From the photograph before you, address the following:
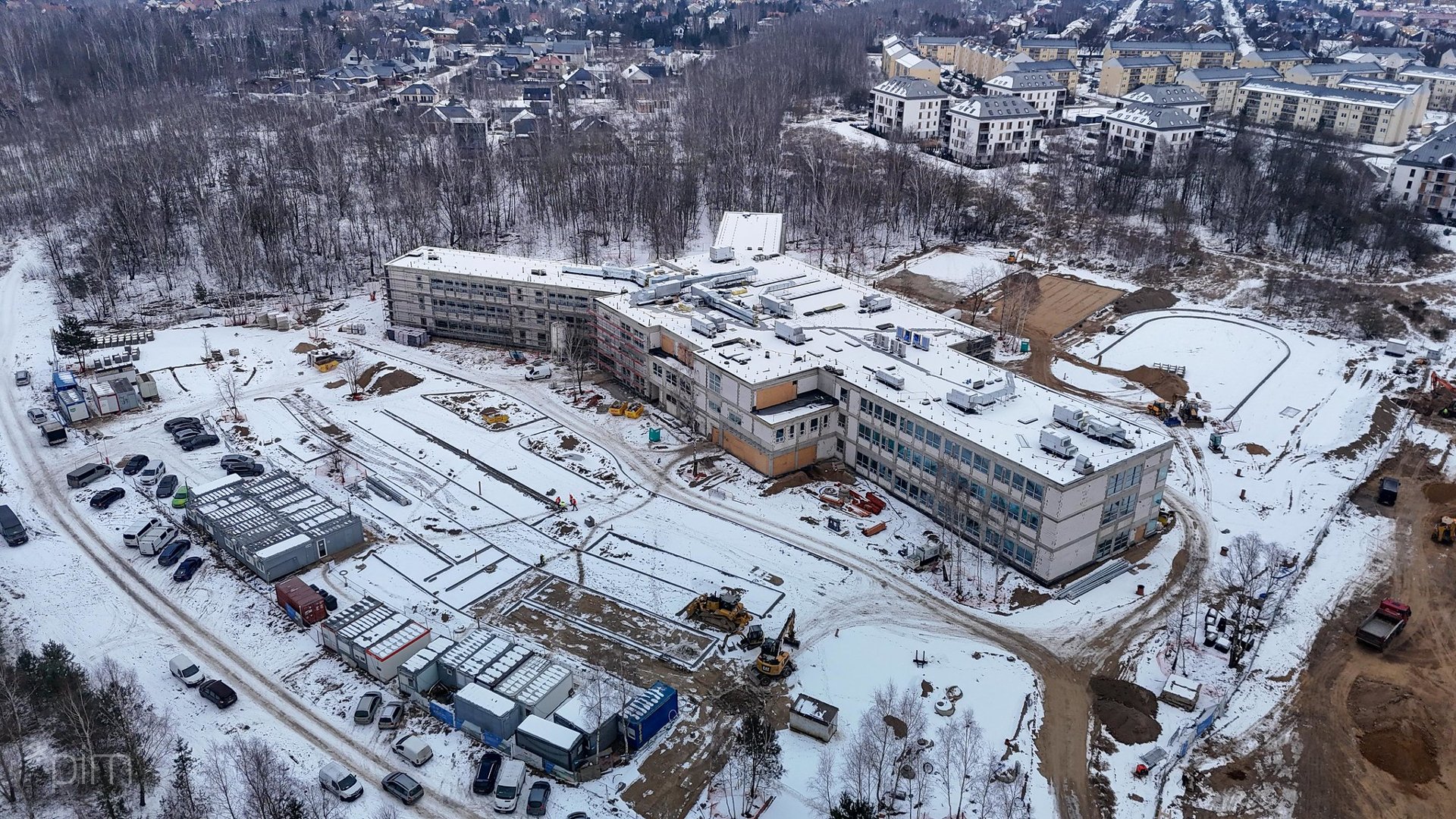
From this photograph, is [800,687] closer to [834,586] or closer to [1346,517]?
[834,586]

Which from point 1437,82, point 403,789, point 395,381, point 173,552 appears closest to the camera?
point 403,789

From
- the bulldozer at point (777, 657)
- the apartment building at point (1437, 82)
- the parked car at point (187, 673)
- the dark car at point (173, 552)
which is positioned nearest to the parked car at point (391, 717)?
the parked car at point (187, 673)

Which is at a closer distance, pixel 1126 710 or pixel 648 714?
pixel 648 714

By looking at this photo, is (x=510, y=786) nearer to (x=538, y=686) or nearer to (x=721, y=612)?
(x=538, y=686)

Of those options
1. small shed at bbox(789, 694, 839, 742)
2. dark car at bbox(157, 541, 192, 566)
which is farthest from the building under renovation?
small shed at bbox(789, 694, 839, 742)

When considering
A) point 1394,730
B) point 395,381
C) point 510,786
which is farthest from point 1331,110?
point 510,786

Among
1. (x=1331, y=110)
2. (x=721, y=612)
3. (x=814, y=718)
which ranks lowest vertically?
(x=721, y=612)

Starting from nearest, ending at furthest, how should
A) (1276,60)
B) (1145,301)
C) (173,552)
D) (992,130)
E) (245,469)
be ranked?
(173,552) < (245,469) < (1145,301) < (992,130) < (1276,60)

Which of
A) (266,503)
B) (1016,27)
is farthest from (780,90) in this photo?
(266,503)

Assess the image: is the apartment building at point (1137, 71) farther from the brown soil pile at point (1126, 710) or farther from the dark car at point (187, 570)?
the dark car at point (187, 570)
